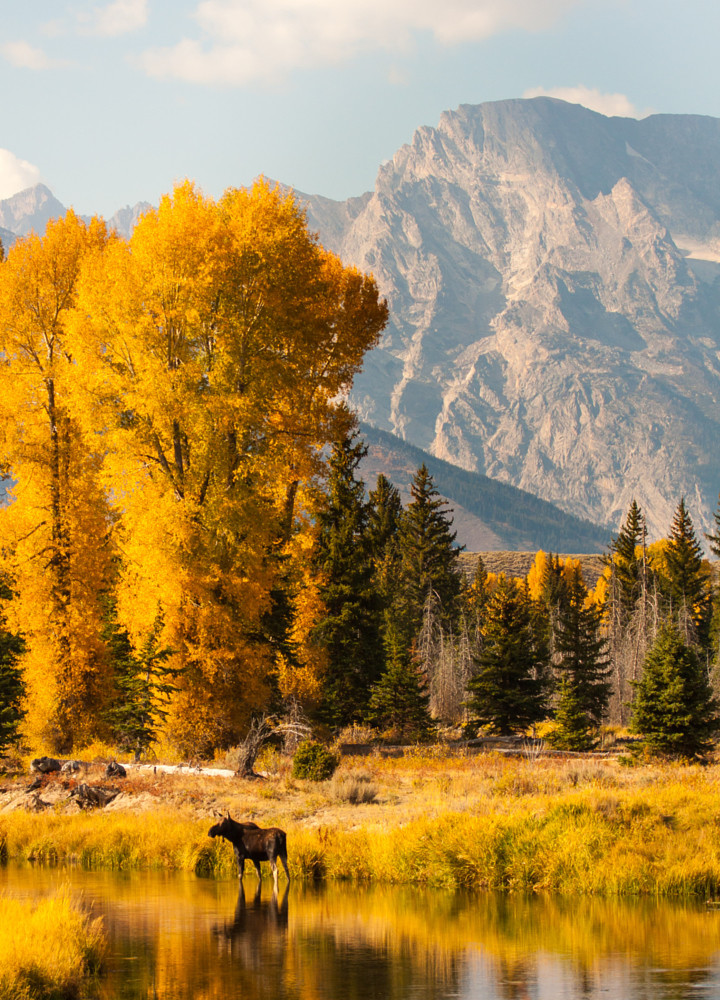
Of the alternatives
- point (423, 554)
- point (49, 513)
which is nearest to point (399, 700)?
point (49, 513)

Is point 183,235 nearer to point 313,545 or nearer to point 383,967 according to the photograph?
point 313,545

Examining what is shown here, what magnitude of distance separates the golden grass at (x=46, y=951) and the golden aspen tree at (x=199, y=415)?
15.6 meters

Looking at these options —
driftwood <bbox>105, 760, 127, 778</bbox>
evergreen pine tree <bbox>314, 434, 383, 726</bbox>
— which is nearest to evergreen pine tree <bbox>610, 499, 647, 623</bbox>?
evergreen pine tree <bbox>314, 434, 383, 726</bbox>

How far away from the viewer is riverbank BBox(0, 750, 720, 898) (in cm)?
1873

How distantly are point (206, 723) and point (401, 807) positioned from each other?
8.91 m

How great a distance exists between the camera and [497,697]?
3594cm

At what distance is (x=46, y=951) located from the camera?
1251 centimetres

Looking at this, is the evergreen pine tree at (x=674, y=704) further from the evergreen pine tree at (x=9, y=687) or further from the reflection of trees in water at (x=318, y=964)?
the evergreen pine tree at (x=9, y=687)

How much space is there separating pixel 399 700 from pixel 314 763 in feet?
36.3

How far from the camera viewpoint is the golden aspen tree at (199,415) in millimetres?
29297

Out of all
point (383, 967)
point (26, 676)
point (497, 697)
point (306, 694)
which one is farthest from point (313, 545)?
point (383, 967)

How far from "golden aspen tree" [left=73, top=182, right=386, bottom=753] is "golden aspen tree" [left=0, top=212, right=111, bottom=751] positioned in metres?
2.56

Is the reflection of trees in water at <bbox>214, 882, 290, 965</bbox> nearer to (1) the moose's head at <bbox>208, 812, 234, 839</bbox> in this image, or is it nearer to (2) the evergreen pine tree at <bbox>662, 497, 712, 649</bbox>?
(1) the moose's head at <bbox>208, 812, 234, 839</bbox>

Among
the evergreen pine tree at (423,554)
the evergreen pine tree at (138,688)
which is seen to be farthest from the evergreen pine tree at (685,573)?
the evergreen pine tree at (138,688)
